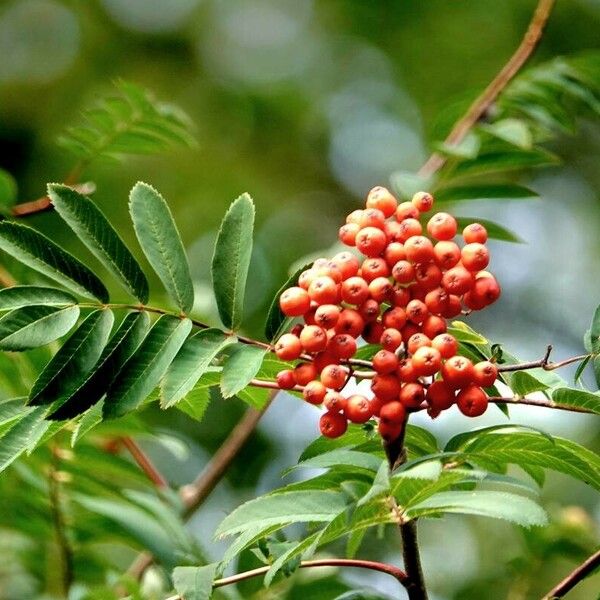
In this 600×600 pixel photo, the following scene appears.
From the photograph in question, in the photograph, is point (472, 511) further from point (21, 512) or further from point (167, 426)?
point (167, 426)

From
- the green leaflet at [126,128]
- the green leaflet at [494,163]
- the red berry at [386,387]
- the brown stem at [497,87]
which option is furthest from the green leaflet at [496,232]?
the red berry at [386,387]

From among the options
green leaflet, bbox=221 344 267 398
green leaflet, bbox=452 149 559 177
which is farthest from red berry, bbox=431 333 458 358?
green leaflet, bbox=452 149 559 177

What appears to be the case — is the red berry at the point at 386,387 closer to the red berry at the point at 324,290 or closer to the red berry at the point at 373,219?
the red berry at the point at 324,290

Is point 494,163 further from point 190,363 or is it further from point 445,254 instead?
point 190,363

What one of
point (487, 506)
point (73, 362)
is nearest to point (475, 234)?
point (487, 506)

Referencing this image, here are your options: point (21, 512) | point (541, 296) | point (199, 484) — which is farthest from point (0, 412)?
point (541, 296)
